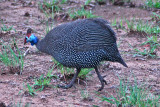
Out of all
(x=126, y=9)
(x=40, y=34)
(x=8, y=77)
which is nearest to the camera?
(x=8, y=77)

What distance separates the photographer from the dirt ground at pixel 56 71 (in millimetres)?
3717

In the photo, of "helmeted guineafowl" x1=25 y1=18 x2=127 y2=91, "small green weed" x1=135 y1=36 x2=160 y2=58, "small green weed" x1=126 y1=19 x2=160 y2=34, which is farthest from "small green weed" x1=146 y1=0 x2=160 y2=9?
"helmeted guineafowl" x1=25 y1=18 x2=127 y2=91

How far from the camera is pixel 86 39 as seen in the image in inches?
157

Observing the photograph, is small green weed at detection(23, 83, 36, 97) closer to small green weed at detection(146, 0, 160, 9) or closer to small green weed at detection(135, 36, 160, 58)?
small green weed at detection(135, 36, 160, 58)

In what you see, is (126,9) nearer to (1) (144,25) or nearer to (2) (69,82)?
(1) (144,25)

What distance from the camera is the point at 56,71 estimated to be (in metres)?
4.79

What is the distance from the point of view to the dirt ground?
3.72 metres

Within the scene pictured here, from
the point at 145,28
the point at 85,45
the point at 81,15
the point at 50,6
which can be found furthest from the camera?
the point at 50,6

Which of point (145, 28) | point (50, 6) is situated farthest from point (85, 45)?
point (50, 6)

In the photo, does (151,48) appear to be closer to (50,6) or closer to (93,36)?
(93,36)

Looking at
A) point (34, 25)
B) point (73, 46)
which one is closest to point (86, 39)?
point (73, 46)

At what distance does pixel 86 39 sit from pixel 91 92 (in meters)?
0.76

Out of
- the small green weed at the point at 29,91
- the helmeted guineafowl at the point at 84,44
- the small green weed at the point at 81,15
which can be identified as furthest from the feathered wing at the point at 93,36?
the small green weed at the point at 81,15

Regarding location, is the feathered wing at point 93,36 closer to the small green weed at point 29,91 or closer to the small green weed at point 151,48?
the small green weed at point 29,91
